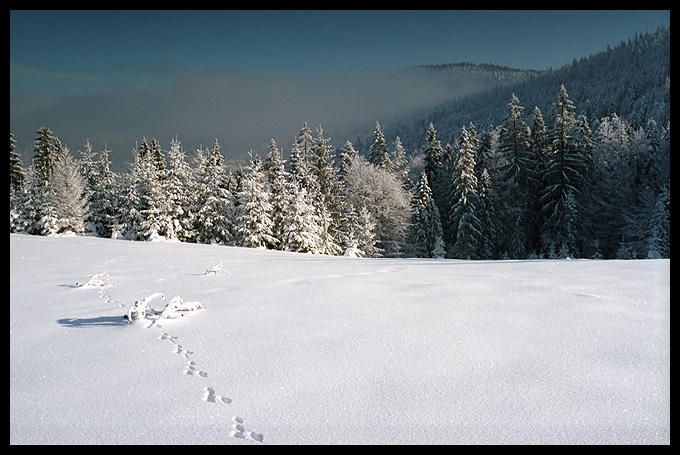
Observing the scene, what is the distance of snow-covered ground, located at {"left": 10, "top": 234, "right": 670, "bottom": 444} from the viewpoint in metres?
2.25

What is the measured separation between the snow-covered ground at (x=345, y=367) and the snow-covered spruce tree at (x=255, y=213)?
21515mm

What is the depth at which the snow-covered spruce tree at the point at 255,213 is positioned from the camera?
87.0ft

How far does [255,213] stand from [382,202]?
44.3ft

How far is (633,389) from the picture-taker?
267 centimetres

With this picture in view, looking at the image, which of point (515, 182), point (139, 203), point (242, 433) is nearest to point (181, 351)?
point (242, 433)

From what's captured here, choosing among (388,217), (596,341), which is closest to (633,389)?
(596,341)

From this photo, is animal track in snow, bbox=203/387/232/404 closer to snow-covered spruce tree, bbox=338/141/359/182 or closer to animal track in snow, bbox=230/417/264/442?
animal track in snow, bbox=230/417/264/442

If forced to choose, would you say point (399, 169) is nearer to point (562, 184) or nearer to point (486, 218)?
point (486, 218)

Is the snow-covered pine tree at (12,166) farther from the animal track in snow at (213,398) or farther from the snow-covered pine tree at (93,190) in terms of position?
the snow-covered pine tree at (93,190)

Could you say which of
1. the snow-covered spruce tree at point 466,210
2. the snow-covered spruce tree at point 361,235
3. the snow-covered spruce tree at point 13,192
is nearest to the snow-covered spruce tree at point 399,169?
the snow-covered spruce tree at point 466,210

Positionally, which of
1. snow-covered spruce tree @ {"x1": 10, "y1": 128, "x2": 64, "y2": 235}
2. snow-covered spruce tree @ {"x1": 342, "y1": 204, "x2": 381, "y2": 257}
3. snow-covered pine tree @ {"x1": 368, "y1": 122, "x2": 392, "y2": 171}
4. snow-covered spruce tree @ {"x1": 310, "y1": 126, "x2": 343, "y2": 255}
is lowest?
snow-covered spruce tree @ {"x1": 342, "y1": 204, "x2": 381, "y2": 257}

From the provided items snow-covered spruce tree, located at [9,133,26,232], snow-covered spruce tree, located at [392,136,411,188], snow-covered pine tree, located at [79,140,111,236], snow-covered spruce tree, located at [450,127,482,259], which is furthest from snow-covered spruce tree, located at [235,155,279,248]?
snow-covered spruce tree, located at [392,136,411,188]

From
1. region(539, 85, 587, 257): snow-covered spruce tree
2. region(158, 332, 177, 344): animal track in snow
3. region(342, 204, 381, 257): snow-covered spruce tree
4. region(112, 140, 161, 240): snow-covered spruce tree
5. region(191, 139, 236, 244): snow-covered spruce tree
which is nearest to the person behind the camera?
region(158, 332, 177, 344): animal track in snow

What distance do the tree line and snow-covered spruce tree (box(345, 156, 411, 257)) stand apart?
0.10 m
